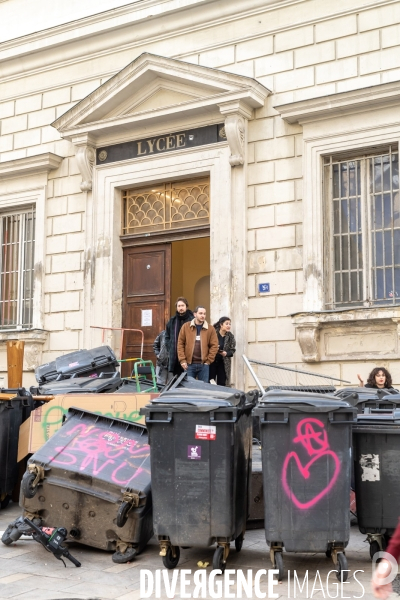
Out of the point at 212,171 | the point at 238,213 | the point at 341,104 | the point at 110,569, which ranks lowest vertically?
the point at 110,569

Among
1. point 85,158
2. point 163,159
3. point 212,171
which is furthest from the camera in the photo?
point 85,158

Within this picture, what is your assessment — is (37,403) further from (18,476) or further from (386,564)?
(386,564)

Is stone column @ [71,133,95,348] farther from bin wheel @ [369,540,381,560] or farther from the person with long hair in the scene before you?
bin wheel @ [369,540,381,560]

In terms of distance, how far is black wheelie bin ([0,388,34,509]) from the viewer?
8000mm

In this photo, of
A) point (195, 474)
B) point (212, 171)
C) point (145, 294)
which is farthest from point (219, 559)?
point (145, 294)

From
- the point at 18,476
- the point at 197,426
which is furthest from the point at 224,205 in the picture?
the point at 197,426

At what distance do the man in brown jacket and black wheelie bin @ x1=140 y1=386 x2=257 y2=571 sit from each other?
432 cm

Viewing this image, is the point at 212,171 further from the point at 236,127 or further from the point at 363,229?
the point at 363,229

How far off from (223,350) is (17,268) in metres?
5.50

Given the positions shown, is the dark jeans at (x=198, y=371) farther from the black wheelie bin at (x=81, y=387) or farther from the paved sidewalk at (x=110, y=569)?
the paved sidewalk at (x=110, y=569)

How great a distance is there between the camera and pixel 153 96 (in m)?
12.9

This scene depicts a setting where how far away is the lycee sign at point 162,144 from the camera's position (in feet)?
40.1

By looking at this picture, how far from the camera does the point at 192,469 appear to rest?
5.73 metres

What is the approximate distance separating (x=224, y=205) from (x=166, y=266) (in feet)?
5.66
